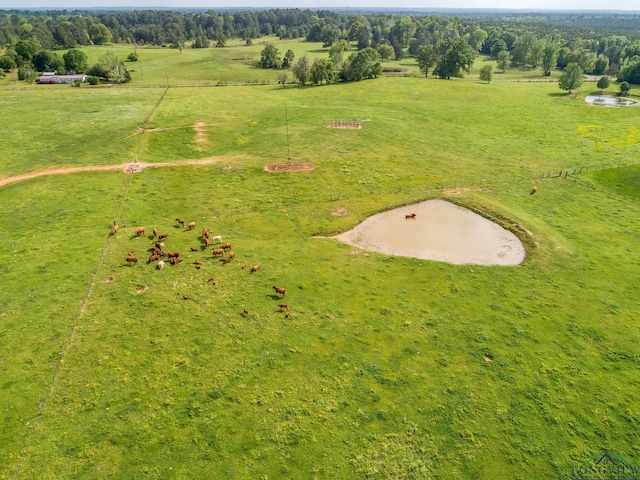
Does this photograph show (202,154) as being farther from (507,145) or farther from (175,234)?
(507,145)

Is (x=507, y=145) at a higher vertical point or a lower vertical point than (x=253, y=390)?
higher

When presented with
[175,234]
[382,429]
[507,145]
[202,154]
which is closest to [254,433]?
[382,429]

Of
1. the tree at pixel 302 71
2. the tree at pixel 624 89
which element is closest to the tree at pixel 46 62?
the tree at pixel 302 71

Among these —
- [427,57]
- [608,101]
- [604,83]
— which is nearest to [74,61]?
[427,57]

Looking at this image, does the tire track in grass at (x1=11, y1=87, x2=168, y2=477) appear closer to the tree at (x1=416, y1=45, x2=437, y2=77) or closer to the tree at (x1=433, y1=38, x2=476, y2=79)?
the tree at (x1=433, y1=38, x2=476, y2=79)

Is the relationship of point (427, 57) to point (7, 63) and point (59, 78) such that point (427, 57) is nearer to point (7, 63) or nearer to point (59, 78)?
point (59, 78)

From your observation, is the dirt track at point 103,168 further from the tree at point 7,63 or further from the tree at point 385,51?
the tree at point 385,51

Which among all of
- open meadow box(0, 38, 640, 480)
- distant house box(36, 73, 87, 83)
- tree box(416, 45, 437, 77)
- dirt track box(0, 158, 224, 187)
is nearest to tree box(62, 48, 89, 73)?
distant house box(36, 73, 87, 83)
